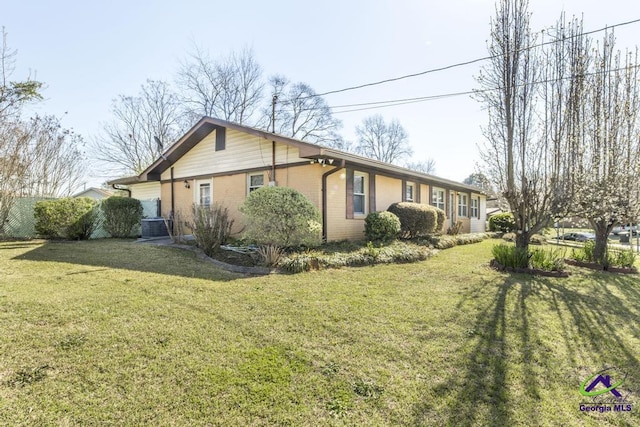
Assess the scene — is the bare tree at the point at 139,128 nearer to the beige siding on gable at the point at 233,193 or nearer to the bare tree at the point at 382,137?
the beige siding on gable at the point at 233,193

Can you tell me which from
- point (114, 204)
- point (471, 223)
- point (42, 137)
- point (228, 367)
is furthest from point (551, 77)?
→ point (42, 137)

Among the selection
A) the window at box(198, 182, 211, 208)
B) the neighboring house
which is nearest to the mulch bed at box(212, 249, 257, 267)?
the window at box(198, 182, 211, 208)

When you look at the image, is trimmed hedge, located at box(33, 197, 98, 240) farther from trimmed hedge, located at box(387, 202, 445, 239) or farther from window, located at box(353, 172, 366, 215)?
trimmed hedge, located at box(387, 202, 445, 239)

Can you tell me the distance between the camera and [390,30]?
31.5 ft

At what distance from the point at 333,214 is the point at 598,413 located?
762 centimetres

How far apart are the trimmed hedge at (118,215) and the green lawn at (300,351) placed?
6.75 m

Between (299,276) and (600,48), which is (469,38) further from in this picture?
(299,276)

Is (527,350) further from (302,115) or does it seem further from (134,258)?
(302,115)

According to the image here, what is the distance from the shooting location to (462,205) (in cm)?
1800

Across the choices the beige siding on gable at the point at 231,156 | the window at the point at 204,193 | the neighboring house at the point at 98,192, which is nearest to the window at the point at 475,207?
the beige siding on gable at the point at 231,156

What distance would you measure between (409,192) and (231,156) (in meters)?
7.39

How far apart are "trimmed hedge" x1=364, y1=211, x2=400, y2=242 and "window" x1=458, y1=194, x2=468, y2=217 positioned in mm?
9431

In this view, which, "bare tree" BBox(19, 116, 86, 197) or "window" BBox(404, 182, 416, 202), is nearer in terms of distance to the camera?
"bare tree" BBox(19, 116, 86, 197)

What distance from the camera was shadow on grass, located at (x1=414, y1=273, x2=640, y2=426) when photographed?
2.31 metres
